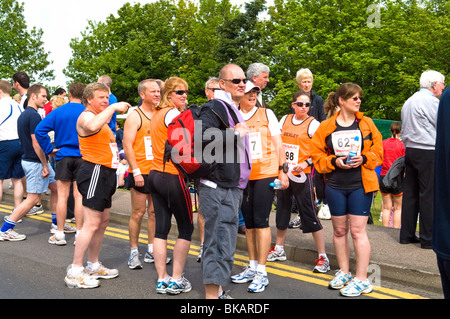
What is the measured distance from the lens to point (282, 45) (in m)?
38.5

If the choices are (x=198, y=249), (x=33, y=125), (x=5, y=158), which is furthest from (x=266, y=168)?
(x=5, y=158)

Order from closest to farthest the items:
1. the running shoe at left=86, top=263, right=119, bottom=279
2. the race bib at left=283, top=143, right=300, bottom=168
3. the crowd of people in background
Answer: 1. the crowd of people in background
2. the running shoe at left=86, top=263, right=119, bottom=279
3. the race bib at left=283, top=143, right=300, bottom=168

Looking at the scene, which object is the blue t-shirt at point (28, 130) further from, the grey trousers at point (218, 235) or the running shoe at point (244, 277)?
the grey trousers at point (218, 235)

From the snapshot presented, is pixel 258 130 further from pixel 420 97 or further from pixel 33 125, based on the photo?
pixel 33 125

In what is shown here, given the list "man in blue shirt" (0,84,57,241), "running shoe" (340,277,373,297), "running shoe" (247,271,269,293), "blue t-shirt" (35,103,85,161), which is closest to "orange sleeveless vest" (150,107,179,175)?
"running shoe" (247,271,269,293)

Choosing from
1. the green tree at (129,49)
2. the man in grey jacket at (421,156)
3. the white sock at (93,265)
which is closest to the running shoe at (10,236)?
the white sock at (93,265)

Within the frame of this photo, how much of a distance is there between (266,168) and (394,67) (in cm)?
3170

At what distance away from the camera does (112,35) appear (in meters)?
45.9

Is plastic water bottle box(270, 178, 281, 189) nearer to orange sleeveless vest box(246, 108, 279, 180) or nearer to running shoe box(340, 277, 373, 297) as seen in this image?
orange sleeveless vest box(246, 108, 279, 180)

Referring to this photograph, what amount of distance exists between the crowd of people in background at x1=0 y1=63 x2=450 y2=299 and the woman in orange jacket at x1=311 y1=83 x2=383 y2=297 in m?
0.01

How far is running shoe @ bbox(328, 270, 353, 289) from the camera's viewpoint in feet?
17.3

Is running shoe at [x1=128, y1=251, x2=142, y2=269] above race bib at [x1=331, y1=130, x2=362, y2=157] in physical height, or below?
below

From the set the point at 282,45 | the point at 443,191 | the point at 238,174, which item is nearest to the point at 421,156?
the point at 238,174

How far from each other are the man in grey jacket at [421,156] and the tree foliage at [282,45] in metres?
25.3
